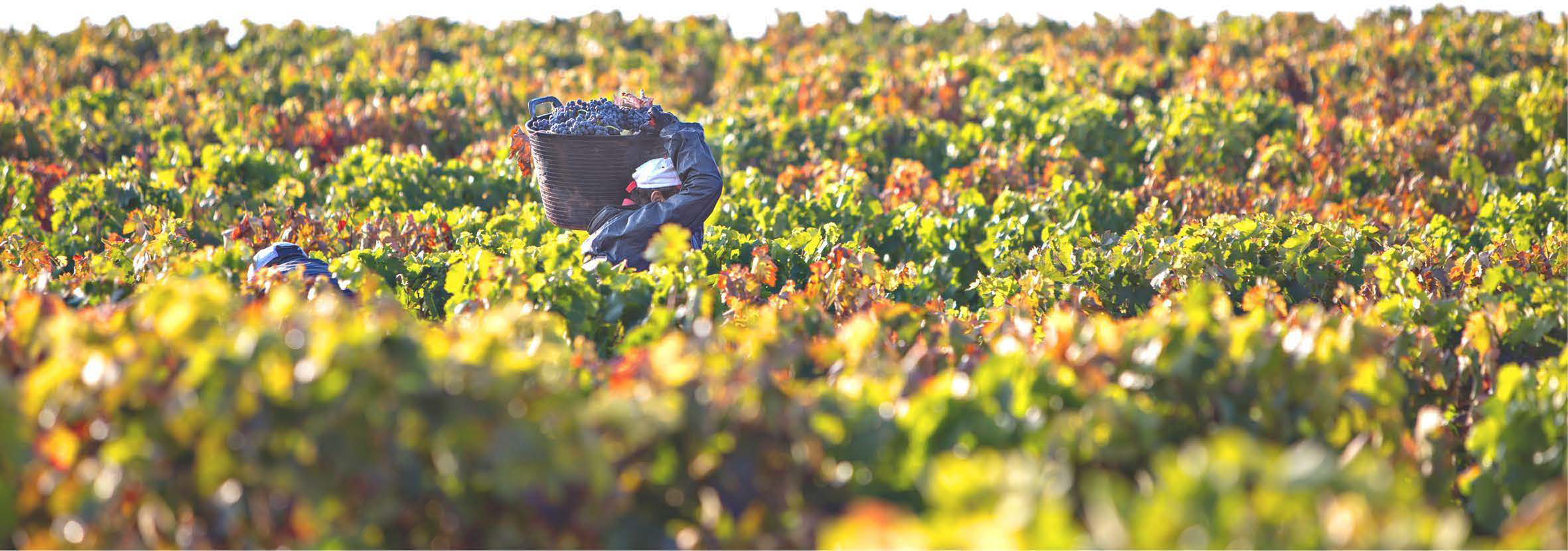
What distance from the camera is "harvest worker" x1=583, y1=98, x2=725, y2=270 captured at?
5.74 m

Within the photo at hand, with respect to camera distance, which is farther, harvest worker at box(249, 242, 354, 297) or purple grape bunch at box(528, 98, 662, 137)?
purple grape bunch at box(528, 98, 662, 137)

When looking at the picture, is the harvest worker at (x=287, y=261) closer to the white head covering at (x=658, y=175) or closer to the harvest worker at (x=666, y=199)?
the harvest worker at (x=666, y=199)

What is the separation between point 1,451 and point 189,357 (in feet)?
1.32

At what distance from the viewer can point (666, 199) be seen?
5914 mm

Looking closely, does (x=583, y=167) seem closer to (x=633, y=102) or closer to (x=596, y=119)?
(x=596, y=119)

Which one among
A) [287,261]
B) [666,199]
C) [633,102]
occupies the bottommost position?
[287,261]

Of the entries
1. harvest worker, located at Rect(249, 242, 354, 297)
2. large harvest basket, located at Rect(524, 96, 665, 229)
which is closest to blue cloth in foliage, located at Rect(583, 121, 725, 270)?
large harvest basket, located at Rect(524, 96, 665, 229)

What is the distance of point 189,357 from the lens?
9.36 ft

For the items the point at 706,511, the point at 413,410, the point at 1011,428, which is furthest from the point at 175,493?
the point at 1011,428

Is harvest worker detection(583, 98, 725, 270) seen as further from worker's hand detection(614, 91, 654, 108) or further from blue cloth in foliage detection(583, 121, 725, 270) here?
worker's hand detection(614, 91, 654, 108)

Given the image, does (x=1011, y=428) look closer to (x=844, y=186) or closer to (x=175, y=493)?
(x=175, y=493)

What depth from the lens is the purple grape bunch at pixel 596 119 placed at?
577 centimetres

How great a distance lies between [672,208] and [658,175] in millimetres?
192

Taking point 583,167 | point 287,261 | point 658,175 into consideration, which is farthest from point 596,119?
point 287,261
